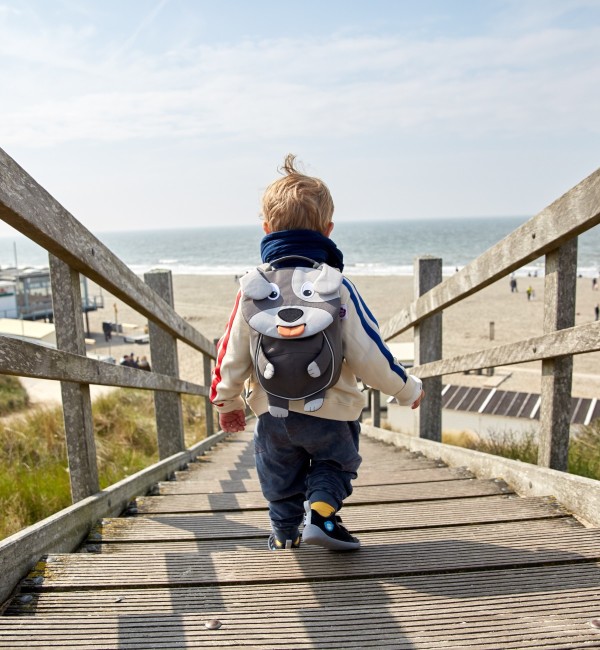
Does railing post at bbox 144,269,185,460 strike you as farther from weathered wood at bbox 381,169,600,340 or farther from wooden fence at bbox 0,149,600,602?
weathered wood at bbox 381,169,600,340

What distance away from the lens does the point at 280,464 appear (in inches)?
80.4

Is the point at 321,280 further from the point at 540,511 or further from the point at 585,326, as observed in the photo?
the point at 540,511

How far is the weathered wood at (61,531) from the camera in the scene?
171 centimetres

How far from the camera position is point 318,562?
5.93ft

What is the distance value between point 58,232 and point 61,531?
99cm

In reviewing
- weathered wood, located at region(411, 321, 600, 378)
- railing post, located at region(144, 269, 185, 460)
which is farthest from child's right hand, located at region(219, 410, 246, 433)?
railing post, located at region(144, 269, 185, 460)

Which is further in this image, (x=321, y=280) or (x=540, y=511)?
(x=540, y=511)

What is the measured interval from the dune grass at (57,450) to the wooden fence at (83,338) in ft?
2.63

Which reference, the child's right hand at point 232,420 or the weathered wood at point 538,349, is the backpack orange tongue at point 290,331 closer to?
the child's right hand at point 232,420

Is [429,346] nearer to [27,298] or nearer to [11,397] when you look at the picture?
[11,397]

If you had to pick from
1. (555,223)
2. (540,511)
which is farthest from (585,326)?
(540,511)

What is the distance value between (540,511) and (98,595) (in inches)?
61.5

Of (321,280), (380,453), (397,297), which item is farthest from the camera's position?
(397,297)

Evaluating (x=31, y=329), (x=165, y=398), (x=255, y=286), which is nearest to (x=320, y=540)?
(x=255, y=286)
